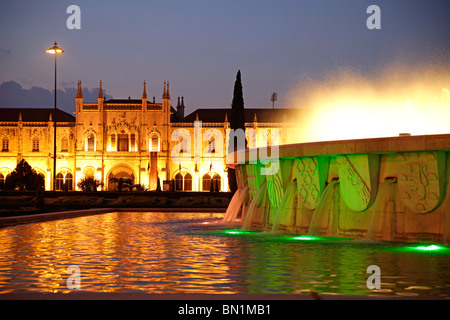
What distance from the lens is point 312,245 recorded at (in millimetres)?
9250

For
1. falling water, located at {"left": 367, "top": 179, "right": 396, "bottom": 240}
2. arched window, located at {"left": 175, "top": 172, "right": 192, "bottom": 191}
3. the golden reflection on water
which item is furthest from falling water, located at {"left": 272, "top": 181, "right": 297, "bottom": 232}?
arched window, located at {"left": 175, "top": 172, "right": 192, "bottom": 191}

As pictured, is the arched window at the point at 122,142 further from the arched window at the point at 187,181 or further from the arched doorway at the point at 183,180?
the arched window at the point at 187,181

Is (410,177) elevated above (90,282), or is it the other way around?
(410,177)

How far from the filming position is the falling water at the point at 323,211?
1056 cm

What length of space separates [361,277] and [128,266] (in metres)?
2.66

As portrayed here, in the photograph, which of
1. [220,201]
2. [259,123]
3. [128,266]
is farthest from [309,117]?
Answer: [128,266]

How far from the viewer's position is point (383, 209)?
380 inches

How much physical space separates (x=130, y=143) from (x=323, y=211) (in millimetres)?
56771

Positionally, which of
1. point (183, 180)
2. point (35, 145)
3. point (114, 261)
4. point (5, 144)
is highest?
point (5, 144)

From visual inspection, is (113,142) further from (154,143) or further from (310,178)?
(310,178)

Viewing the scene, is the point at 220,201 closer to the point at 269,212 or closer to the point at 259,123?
the point at 269,212

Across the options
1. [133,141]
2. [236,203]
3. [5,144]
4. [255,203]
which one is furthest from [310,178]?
[5,144]

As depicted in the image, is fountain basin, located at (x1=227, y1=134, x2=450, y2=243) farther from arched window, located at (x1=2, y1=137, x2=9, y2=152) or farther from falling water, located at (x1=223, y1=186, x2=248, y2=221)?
arched window, located at (x1=2, y1=137, x2=9, y2=152)

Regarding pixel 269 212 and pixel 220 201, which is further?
pixel 220 201
